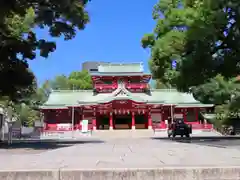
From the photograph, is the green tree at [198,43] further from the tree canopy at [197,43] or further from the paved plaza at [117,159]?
the paved plaza at [117,159]

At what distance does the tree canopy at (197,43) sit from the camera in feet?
54.7

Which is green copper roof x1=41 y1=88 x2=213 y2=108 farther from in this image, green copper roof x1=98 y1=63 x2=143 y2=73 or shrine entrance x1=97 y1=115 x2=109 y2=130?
green copper roof x1=98 y1=63 x2=143 y2=73

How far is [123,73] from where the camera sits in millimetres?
44031

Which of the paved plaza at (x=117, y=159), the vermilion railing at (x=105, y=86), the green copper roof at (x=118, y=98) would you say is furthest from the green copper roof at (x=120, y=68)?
the paved plaza at (x=117, y=159)

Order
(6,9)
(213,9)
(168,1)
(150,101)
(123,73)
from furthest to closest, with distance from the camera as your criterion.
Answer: (123,73)
(150,101)
(168,1)
(213,9)
(6,9)

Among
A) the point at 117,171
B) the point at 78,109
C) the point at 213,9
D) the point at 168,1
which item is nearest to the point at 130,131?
the point at 78,109

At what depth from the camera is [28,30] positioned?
16.1 meters

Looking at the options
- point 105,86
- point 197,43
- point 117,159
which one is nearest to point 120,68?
point 105,86

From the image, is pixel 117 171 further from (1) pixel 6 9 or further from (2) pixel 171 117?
(2) pixel 171 117

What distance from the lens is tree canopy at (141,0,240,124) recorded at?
1669cm

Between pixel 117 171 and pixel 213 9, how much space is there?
13.4 m

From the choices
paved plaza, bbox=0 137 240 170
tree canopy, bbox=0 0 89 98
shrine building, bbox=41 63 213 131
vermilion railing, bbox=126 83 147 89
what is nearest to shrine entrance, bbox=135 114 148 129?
shrine building, bbox=41 63 213 131

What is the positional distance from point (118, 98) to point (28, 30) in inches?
943

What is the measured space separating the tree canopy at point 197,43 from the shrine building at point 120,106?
19.1 meters
